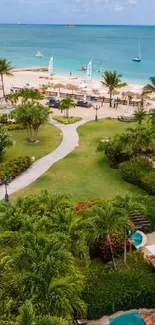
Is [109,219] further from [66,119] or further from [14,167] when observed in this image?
[66,119]

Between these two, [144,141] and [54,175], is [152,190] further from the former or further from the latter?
[54,175]

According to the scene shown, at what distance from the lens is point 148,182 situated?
951 inches

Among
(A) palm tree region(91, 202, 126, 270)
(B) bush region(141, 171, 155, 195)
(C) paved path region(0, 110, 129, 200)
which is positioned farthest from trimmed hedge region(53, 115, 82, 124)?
(A) palm tree region(91, 202, 126, 270)

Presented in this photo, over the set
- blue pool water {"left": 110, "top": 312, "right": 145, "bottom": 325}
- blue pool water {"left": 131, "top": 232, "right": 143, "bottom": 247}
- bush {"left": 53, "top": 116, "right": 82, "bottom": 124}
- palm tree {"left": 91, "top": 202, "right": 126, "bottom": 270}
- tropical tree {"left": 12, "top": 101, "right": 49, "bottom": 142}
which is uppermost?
tropical tree {"left": 12, "top": 101, "right": 49, "bottom": 142}

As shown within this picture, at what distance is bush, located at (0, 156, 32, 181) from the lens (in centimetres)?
2592

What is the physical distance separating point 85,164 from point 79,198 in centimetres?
615

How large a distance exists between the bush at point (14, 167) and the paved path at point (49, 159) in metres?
0.33

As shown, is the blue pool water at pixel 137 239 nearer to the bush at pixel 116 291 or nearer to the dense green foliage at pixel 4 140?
Answer: the bush at pixel 116 291

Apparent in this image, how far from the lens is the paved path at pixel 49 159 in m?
25.4

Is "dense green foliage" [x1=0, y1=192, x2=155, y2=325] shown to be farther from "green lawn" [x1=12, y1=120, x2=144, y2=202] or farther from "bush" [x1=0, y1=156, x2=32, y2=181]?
"bush" [x1=0, y1=156, x2=32, y2=181]

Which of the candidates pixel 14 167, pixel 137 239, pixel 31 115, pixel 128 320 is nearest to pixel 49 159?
pixel 14 167

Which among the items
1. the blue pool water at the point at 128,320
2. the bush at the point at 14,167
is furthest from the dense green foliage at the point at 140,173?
the blue pool water at the point at 128,320

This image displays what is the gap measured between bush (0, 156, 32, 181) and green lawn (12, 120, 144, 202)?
66.6 inches

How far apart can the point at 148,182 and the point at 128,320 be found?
11.2m
